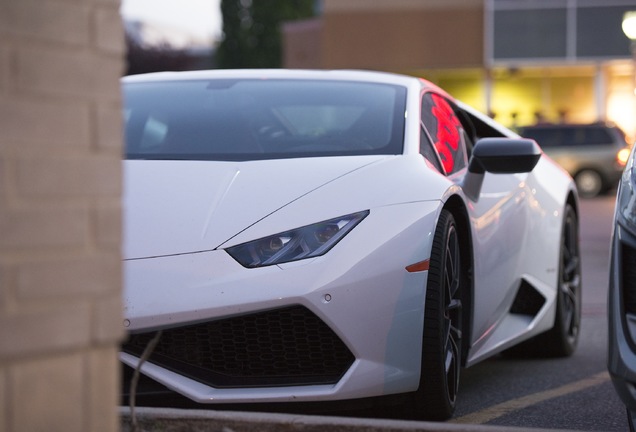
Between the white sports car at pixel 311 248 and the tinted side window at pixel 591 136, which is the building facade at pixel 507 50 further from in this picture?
the white sports car at pixel 311 248

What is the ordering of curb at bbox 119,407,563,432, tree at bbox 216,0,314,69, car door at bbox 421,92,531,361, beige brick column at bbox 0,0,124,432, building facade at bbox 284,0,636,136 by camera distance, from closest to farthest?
beige brick column at bbox 0,0,124,432 → curb at bbox 119,407,563,432 → car door at bbox 421,92,531,361 → building facade at bbox 284,0,636,136 → tree at bbox 216,0,314,69

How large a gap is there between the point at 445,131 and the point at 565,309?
4.72 ft

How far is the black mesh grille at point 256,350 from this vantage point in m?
4.03

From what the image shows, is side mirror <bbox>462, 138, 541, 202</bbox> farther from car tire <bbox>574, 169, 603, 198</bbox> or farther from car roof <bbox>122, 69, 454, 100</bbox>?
car tire <bbox>574, 169, 603, 198</bbox>

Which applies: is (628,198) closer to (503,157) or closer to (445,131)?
(503,157)

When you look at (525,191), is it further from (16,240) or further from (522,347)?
(16,240)

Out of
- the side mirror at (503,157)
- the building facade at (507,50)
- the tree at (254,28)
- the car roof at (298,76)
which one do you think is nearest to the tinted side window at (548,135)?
the building facade at (507,50)

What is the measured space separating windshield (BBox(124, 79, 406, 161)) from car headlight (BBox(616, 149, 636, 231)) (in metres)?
1.23

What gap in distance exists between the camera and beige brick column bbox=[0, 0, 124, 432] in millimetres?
2250

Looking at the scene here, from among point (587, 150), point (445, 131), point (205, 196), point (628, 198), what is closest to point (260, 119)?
point (445, 131)

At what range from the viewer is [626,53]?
122ft

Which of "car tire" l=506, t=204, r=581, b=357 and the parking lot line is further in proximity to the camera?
"car tire" l=506, t=204, r=581, b=357

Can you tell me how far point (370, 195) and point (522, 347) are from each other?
249 cm

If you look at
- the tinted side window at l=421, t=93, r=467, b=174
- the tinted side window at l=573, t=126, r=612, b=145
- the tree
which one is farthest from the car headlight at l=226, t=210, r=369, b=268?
the tree
